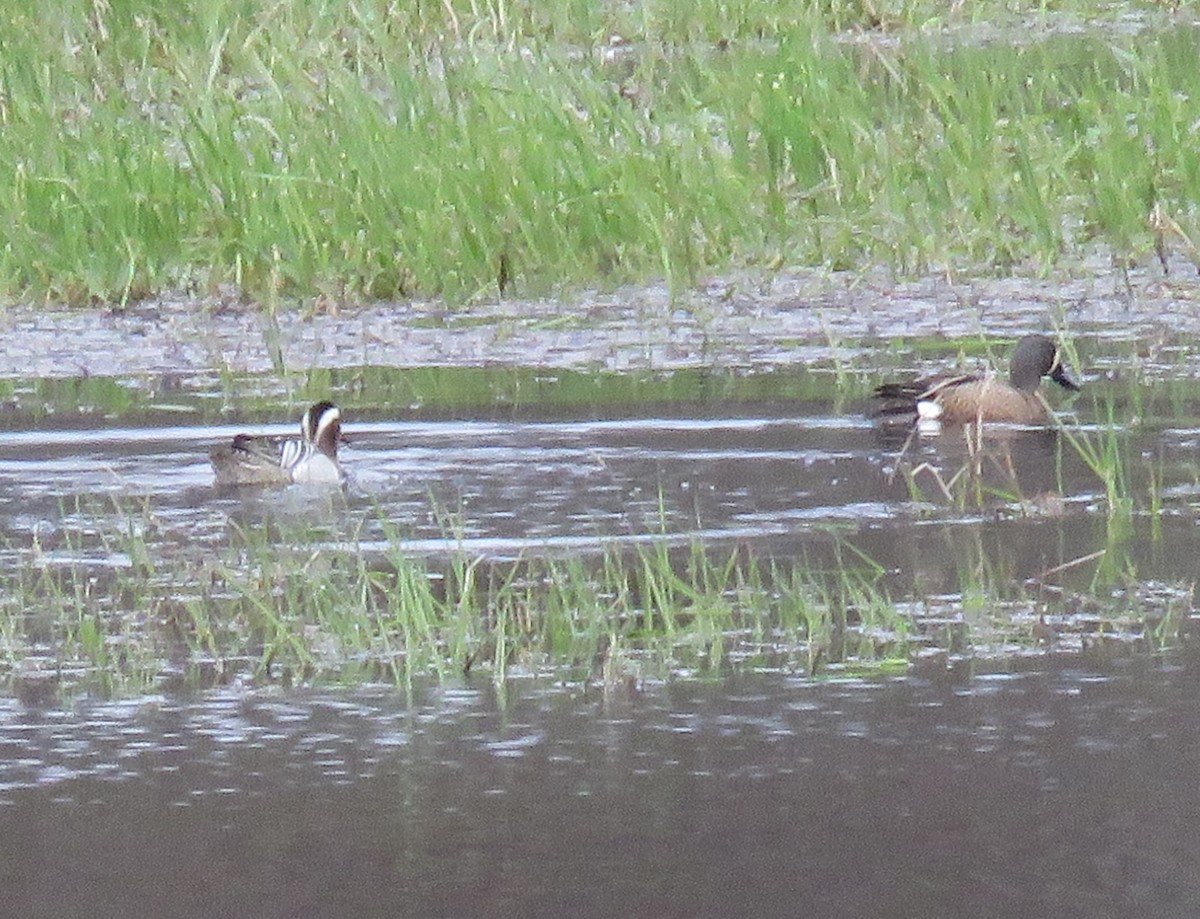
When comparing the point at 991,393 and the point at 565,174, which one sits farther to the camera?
the point at 565,174

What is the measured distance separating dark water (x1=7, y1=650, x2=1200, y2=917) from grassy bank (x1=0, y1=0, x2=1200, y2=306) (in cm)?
559

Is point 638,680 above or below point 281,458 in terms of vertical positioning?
below

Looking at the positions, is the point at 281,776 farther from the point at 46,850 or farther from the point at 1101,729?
the point at 1101,729

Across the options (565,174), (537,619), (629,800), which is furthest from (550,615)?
(565,174)

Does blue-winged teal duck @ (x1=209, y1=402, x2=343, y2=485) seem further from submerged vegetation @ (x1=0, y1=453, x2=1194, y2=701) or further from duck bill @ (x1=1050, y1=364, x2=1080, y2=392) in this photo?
duck bill @ (x1=1050, y1=364, x2=1080, y2=392)

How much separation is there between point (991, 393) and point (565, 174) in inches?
115

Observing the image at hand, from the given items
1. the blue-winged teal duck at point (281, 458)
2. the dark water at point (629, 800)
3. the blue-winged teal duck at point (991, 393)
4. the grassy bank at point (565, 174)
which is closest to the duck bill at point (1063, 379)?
the blue-winged teal duck at point (991, 393)

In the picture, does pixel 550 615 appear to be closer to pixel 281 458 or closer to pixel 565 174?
pixel 281 458

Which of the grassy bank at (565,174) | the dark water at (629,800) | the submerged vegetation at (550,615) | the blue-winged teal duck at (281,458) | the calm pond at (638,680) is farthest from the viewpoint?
the grassy bank at (565,174)

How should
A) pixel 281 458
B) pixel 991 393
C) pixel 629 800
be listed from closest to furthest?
pixel 629 800 → pixel 281 458 → pixel 991 393

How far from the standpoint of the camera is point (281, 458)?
7949mm

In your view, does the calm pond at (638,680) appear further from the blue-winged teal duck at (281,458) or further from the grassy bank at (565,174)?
the grassy bank at (565,174)

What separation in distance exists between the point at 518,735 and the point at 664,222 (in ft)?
19.8

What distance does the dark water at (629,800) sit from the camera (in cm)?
409
